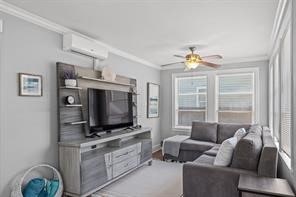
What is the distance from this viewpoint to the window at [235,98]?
18.8 feet

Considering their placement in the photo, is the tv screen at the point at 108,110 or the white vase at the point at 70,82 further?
the tv screen at the point at 108,110

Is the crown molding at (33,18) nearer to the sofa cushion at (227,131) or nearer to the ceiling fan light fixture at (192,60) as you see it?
the ceiling fan light fixture at (192,60)

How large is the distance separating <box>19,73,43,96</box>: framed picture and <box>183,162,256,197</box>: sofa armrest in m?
2.25

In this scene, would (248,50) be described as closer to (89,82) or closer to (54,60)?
(89,82)

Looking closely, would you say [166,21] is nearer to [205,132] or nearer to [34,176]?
[34,176]

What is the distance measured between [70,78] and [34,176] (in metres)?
1.46

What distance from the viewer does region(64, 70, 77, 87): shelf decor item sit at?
10.6 feet

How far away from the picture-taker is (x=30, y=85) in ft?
9.34

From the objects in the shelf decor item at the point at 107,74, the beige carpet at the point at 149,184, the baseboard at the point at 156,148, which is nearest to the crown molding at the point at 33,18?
the shelf decor item at the point at 107,74

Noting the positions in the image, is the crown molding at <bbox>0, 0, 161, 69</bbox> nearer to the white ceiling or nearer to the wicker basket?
the white ceiling

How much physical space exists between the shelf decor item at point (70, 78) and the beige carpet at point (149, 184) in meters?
1.70

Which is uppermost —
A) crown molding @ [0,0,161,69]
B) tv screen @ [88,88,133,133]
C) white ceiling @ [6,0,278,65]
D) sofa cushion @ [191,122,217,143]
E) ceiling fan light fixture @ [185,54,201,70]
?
white ceiling @ [6,0,278,65]

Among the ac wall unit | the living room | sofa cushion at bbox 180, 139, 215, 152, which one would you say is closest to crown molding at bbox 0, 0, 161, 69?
the living room

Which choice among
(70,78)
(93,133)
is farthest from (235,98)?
(70,78)
